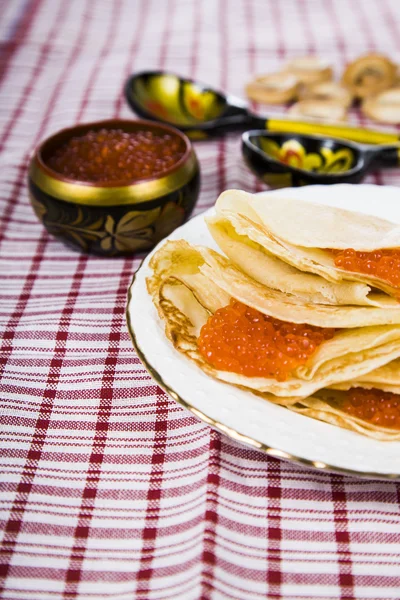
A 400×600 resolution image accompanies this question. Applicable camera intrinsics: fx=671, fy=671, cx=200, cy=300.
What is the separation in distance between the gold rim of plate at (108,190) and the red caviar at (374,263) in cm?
65

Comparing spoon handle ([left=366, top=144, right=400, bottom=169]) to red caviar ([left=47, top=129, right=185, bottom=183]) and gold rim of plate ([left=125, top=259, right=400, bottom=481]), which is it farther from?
gold rim of plate ([left=125, top=259, right=400, bottom=481])

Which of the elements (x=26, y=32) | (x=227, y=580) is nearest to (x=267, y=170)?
(x=227, y=580)

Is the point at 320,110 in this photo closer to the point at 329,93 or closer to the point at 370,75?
the point at 329,93

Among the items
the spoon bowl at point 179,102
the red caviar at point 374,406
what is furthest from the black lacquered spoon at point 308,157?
the red caviar at point 374,406

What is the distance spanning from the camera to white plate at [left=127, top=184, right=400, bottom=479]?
1.29m

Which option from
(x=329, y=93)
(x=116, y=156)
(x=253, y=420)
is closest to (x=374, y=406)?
(x=253, y=420)

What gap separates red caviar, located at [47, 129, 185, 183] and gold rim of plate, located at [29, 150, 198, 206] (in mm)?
40

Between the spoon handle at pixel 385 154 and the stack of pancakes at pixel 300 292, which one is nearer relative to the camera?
the stack of pancakes at pixel 300 292

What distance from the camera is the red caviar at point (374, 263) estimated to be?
1558 mm

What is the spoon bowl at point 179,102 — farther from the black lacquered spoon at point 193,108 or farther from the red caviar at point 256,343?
the red caviar at point 256,343

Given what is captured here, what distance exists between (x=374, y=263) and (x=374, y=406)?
13.5 inches

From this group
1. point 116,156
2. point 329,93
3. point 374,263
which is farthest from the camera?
point 329,93

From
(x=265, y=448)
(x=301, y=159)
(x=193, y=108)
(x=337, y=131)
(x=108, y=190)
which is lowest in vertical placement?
(x=265, y=448)

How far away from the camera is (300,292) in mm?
1625
